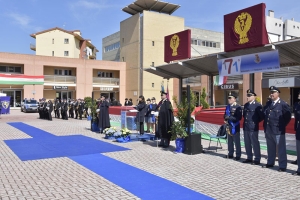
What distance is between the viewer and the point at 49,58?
40.5m

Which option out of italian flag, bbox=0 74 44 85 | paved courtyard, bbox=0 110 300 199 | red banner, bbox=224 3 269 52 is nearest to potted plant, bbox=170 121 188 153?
paved courtyard, bbox=0 110 300 199

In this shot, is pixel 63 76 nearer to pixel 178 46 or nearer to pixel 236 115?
pixel 178 46

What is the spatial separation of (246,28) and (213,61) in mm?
2994

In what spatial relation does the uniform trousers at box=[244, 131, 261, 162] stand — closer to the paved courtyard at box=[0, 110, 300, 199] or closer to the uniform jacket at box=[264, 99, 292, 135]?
the paved courtyard at box=[0, 110, 300, 199]

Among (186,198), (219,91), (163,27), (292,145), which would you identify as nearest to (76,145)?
(186,198)

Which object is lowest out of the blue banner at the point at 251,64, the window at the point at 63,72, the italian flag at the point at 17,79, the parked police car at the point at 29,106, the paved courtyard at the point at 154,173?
the paved courtyard at the point at 154,173

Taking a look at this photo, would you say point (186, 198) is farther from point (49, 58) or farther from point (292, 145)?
point (49, 58)

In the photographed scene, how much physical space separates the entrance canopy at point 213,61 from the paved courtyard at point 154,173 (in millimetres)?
5321

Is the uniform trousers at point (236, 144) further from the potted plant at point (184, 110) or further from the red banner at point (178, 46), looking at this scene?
the red banner at point (178, 46)

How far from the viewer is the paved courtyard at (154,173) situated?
17.3 feet

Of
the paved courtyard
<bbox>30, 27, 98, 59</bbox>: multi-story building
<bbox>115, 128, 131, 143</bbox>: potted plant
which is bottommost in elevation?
the paved courtyard

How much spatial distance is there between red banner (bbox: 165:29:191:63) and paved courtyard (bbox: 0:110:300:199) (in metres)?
11.3

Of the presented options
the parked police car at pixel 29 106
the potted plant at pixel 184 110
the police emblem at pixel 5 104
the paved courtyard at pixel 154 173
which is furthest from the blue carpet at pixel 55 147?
the parked police car at pixel 29 106

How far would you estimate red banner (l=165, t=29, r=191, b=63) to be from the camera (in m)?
18.8
